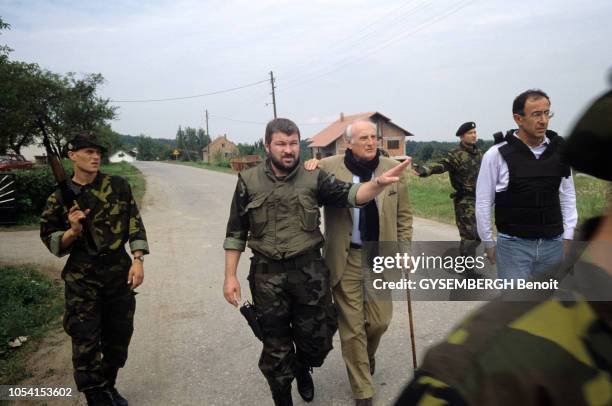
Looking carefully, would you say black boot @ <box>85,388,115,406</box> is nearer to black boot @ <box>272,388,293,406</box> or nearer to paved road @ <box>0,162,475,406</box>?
paved road @ <box>0,162,475,406</box>

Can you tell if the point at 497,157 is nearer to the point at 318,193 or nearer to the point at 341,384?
the point at 318,193

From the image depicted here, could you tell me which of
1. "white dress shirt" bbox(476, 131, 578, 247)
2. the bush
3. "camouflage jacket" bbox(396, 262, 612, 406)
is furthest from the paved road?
the bush

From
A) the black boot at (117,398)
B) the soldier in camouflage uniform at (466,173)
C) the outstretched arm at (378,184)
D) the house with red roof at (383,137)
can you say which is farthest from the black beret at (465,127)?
the house with red roof at (383,137)

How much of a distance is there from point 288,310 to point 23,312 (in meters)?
3.51

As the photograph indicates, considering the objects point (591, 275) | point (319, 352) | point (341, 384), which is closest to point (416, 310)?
point (341, 384)

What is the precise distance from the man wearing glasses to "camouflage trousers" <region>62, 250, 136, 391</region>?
8.96 feet

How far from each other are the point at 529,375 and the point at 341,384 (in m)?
3.16

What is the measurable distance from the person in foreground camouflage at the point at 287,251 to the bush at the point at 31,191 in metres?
10.5

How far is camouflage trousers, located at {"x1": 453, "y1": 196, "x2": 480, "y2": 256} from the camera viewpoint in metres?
5.59

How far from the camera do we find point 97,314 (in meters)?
3.20

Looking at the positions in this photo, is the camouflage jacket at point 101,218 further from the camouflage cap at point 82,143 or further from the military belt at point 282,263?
the military belt at point 282,263

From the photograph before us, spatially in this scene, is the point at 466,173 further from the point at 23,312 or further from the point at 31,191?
the point at 31,191

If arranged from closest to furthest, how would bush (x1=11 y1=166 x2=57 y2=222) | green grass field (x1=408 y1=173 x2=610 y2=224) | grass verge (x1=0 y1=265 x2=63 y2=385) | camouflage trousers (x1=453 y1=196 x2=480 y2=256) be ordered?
grass verge (x1=0 y1=265 x2=63 y2=385)
camouflage trousers (x1=453 y1=196 x2=480 y2=256)
green grass field (x1=408 y1=173 x2=610 y2=224)
bush (x1=11 y1=166 x2=57 y2=222)

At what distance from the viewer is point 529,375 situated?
61cm
